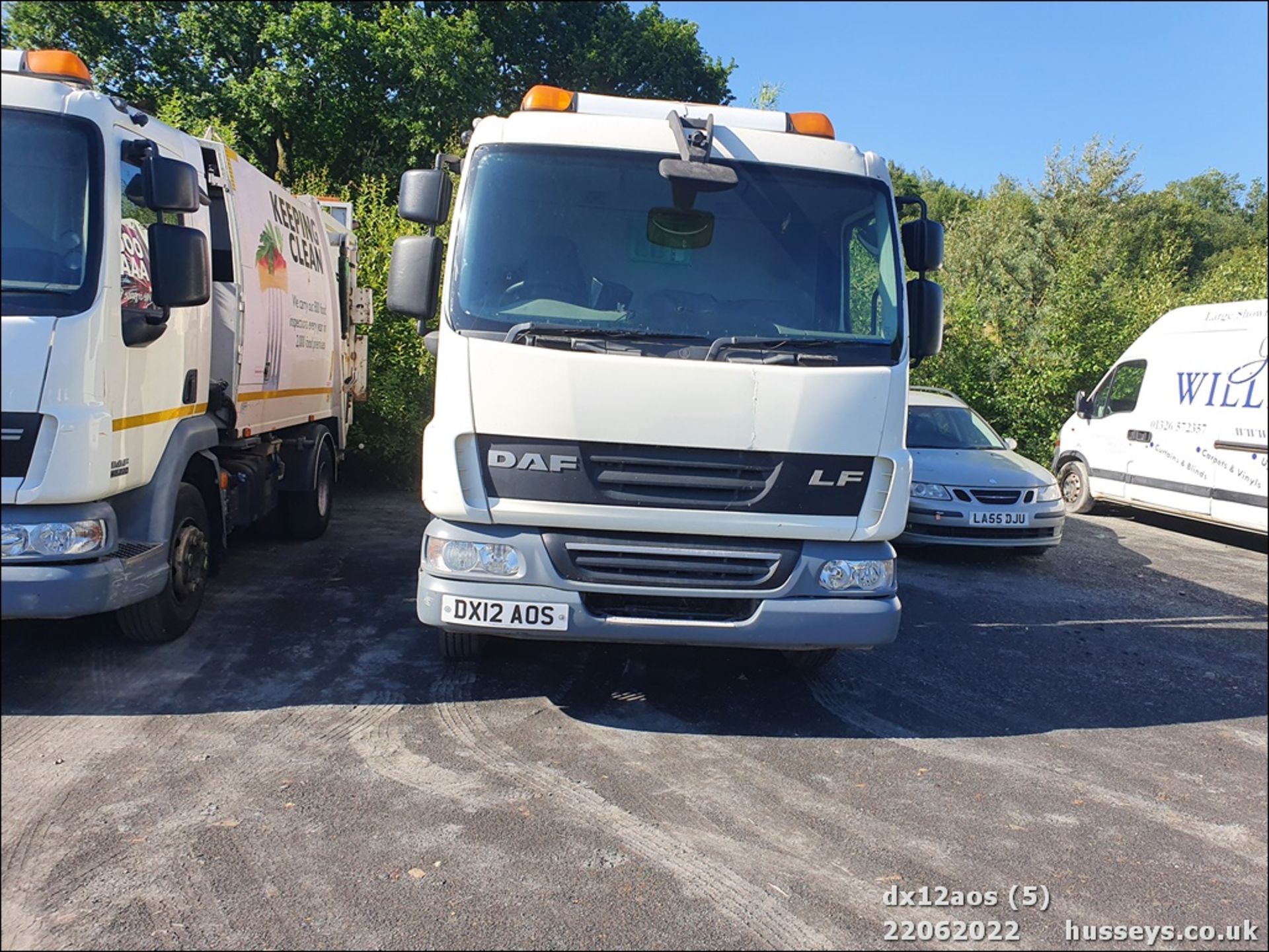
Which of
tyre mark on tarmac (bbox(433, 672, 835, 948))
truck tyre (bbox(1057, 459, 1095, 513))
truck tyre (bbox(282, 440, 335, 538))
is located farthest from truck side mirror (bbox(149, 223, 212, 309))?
truck tyre (bbox(1057, 459, 1095, 513))

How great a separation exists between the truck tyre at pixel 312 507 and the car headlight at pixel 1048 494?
267 inches

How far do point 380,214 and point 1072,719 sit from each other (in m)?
10.4

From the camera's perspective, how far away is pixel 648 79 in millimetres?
24203

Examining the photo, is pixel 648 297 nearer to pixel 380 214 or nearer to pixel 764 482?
pixel 764 482

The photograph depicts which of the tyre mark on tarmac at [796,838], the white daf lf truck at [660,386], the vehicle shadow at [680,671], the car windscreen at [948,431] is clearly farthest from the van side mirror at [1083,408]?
the tyre mark on tarmac at [796,838]

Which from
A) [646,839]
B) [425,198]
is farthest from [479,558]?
[425,198]

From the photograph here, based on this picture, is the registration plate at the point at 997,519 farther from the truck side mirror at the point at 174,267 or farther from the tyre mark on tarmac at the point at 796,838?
the truck side mirror at the point at 174,267

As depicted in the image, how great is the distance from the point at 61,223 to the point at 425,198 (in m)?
1.65

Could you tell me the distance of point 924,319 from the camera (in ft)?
15.8

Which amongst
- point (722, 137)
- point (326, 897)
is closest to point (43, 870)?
point (326, 897)

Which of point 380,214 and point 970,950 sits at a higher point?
point 380,214

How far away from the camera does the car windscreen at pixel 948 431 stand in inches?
377

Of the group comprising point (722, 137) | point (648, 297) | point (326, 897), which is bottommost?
point (326, 897)

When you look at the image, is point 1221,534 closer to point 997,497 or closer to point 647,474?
point 647,474
